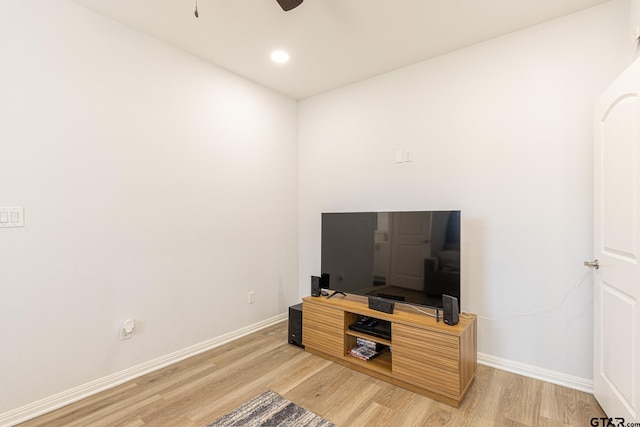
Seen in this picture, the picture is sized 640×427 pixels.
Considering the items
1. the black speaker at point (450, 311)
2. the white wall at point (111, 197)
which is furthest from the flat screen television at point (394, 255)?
the white wall at point (111, 197)

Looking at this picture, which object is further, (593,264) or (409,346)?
(409,346)

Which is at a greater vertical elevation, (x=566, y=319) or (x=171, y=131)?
(x=171, y=131)

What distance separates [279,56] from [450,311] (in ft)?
8.37

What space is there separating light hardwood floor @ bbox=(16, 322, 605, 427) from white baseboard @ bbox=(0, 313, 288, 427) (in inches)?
1.9

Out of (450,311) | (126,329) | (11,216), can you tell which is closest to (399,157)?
(450,311)

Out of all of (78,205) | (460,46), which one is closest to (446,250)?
(460,46)

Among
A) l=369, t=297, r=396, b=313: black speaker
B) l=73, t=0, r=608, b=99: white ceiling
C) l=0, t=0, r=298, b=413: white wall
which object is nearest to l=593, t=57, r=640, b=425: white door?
l=73, t=0, r=608, b=99: white ceiling

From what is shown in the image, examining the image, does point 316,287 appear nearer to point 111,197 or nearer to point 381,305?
point 381,305

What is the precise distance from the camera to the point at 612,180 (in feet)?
5.77

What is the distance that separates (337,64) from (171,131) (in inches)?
64.5

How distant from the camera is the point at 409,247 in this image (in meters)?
2.45

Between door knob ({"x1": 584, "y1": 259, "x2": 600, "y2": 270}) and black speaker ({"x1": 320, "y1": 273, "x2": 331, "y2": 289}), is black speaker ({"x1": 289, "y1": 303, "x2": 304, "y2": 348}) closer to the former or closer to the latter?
black speaker ({"x1": 320, "y1": 273, "x2": 331, "y2": 289})

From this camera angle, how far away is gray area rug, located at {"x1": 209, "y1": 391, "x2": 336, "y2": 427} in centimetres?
184

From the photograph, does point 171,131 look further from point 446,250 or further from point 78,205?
point 446,250
